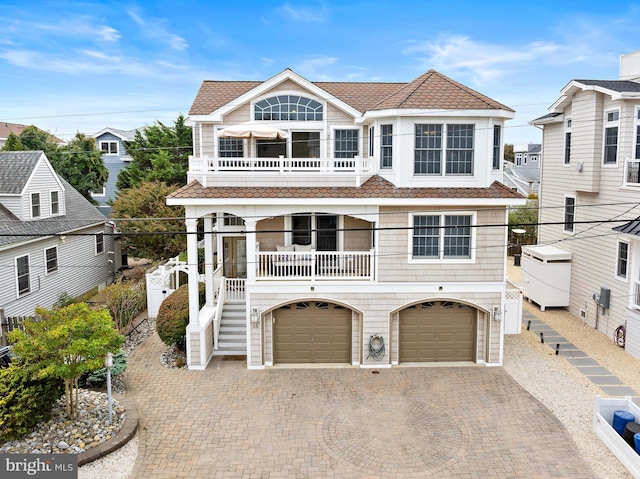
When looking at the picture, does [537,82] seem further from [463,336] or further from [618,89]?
[463,336]

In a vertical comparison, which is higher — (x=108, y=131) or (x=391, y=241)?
(x=108, y=131)

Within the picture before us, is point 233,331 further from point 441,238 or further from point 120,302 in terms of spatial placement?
point 441,238

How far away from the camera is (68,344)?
34.7ft

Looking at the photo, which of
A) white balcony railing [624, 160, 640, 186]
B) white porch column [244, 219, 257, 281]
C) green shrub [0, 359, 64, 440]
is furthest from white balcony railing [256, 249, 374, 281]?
white balcony railing [624, 160, 640, 186]

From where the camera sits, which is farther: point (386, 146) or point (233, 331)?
point (233, 331)

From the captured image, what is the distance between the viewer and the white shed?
20297 millimetres

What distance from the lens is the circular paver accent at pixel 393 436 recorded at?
10.2m

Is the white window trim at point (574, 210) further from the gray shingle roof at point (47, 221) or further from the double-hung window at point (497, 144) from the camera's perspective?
the gray shingle roof at point (47, 221)

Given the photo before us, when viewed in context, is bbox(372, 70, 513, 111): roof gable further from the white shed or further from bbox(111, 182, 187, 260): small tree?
bbox(111, 182, 187, 260): small tree

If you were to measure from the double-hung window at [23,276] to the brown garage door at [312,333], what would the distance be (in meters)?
9.83

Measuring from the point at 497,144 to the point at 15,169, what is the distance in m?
18.2

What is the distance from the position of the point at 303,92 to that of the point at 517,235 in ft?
73.6

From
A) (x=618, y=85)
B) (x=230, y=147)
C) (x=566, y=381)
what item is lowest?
(x=566, y=381)

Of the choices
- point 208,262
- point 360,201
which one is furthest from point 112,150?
point 360,201
